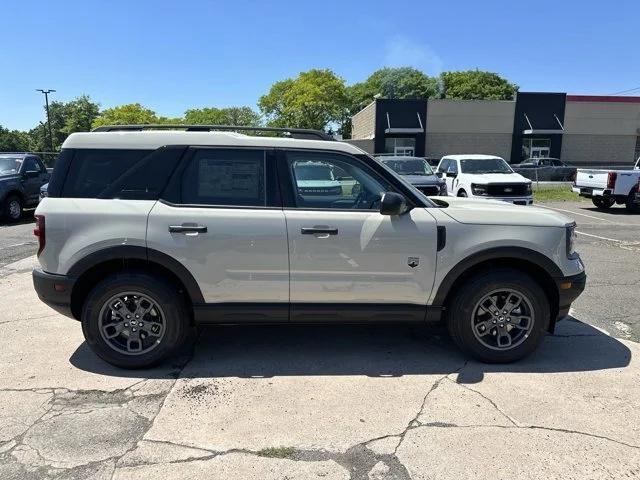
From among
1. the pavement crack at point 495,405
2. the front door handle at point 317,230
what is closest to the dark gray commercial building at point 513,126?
the front door handle at point 317,230

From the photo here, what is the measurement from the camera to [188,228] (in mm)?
3779

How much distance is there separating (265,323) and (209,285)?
550mm

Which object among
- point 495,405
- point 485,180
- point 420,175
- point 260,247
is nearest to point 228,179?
point 260,247

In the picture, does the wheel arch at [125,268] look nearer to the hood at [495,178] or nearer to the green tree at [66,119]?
the hood at [495,178]

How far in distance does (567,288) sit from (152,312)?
133 inches

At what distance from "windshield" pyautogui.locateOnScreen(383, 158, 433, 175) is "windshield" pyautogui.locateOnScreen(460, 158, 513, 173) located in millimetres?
1371

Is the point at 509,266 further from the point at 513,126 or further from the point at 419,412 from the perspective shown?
the point at 513,126

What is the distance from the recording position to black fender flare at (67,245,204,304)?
3797 millimetres

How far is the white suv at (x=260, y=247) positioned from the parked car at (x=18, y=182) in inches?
442

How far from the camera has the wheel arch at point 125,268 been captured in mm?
3805

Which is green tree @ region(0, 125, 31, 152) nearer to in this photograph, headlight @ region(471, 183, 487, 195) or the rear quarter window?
headlight @ region(471, 183, 487, 195)

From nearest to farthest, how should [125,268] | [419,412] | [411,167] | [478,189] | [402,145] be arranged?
1. [419,412]
2. [125,268]
3. [478,189]
4. [411,167]
5. [402,145]

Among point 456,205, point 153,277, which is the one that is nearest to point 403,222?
point 456,205

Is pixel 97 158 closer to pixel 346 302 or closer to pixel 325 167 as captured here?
pixel 325 167
